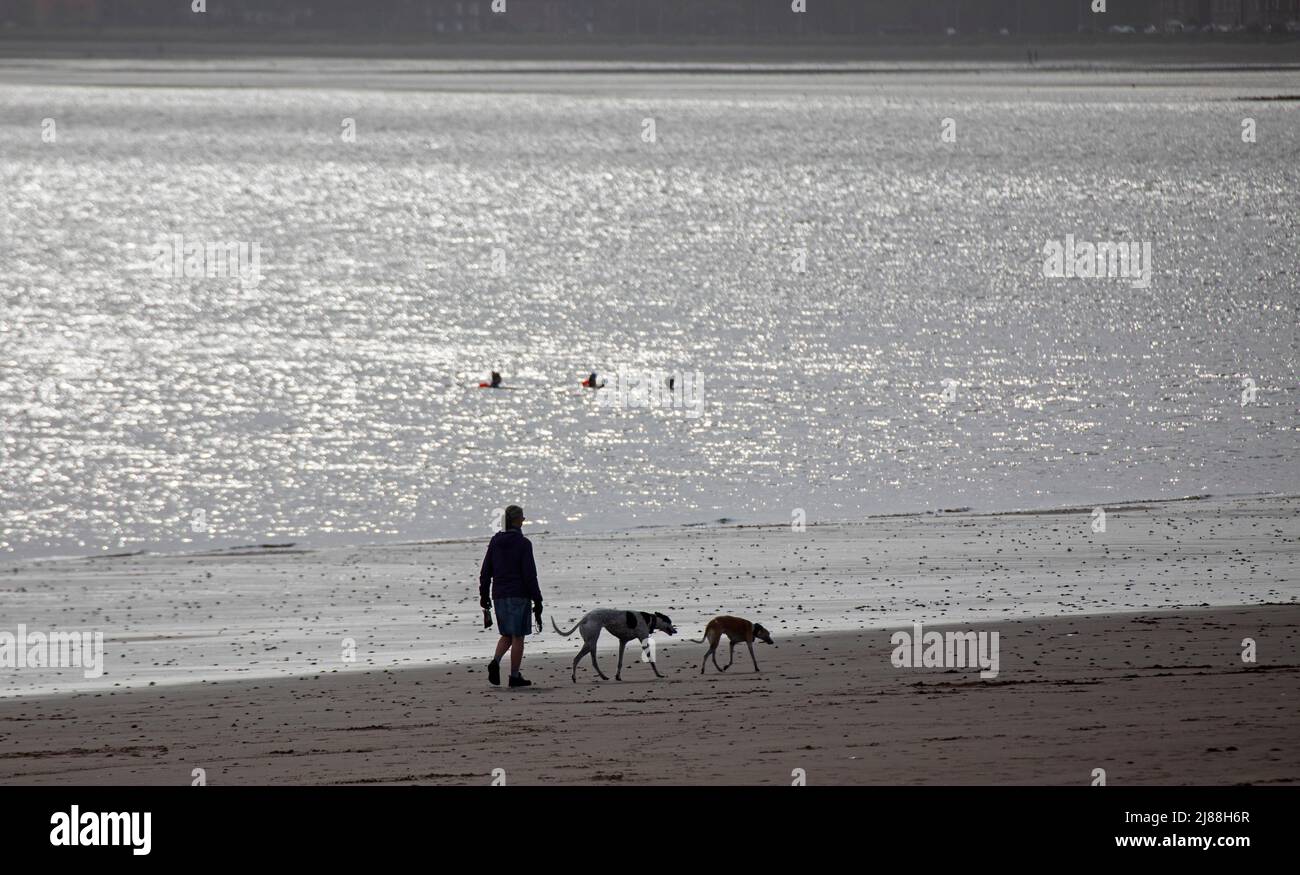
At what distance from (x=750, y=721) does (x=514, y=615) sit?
260 centimetres

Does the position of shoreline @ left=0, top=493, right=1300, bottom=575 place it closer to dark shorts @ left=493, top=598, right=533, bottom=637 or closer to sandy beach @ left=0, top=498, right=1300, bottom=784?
sandy beach @ left=0, top=498, right=1300, bottom=784

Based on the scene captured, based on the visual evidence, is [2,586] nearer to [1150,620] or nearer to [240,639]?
[240,639]

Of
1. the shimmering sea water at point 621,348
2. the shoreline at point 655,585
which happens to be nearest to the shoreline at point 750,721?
the shoreline at point 655,585

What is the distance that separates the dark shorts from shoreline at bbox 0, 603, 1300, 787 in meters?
0.48

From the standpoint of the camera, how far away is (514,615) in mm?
15125

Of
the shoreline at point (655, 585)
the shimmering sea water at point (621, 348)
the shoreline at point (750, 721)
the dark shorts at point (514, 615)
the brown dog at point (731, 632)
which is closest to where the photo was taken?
the shoreline at point (750, 721)

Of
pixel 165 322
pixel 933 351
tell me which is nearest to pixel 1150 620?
pixel 933 351

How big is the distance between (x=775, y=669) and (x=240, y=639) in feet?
17.2

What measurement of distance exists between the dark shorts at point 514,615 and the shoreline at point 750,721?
480mm

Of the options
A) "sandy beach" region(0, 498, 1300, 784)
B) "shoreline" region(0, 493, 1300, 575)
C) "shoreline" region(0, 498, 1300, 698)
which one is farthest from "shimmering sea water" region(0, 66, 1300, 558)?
"sandy beach" region(0, 498, 1300, 784)

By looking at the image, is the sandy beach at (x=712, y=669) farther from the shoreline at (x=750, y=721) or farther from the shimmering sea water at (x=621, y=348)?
the shimmering sea water at (x=621, y=348)

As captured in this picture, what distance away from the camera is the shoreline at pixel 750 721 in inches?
455

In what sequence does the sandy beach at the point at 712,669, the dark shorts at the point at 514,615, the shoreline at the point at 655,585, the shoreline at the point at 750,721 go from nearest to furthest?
the shoreline at the point at 750,721
the sandy beach at the point at 712,669
the dark shorts at the point at 514,615
the shoreline at the point at 655,585

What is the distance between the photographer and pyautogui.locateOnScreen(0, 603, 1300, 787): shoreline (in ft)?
37.9
